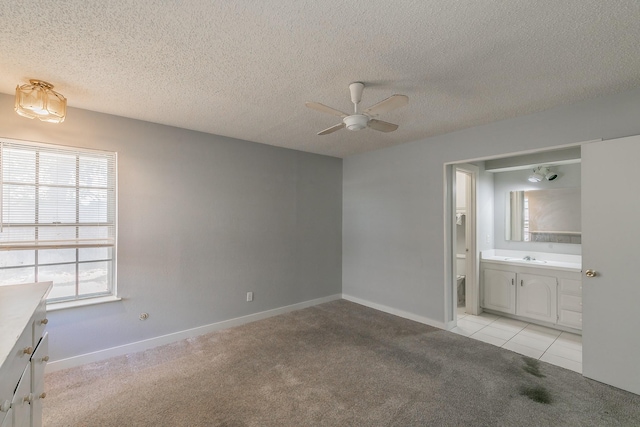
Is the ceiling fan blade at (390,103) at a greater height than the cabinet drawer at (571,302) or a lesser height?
greater

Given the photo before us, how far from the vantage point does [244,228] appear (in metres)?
3.85

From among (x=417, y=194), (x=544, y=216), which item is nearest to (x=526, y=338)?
(x=544, y=216)

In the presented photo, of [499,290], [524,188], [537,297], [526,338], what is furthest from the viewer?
[524,188]

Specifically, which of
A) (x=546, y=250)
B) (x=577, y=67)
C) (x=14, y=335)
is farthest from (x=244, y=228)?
(x=546, y=250)

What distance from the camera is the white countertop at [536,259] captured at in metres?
3.60

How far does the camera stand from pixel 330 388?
2348 mm

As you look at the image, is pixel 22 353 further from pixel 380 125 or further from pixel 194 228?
pixel 380 125

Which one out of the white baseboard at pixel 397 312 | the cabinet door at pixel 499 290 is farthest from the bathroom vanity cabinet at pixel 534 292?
the white baseboard at pixel 397 312

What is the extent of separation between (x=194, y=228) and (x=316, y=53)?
8.15ft

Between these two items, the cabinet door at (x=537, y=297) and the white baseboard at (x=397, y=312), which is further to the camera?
the white baseboard at (x=397, y=312)

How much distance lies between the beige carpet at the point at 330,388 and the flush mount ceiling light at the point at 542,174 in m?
2.56

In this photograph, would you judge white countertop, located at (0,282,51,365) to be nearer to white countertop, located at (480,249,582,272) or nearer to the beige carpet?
the beige carpet

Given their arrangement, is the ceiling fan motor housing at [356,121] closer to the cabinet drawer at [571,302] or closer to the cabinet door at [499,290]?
the cabinet door at [499,290]

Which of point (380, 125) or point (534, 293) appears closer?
point (380, 125)
